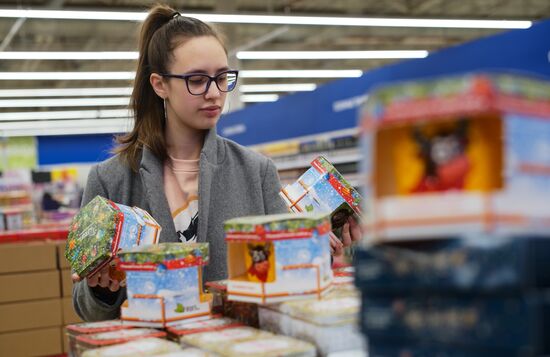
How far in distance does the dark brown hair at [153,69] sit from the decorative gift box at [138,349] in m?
0.92

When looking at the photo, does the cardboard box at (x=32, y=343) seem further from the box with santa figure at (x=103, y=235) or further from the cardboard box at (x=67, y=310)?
the box with santa figure at (x=103, y=235)

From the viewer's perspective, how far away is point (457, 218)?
0.92m

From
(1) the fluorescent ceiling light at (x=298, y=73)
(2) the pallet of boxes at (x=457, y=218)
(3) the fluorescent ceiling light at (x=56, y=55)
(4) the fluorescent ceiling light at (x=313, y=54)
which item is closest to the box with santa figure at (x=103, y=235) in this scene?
(2) the pallet of boxes at (x=457, y=218)

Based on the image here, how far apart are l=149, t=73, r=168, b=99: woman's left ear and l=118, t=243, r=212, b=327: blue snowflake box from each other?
2.82ft

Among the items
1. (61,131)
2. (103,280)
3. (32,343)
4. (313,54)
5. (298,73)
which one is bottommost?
(32,343)

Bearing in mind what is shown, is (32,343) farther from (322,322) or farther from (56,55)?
(322,322)

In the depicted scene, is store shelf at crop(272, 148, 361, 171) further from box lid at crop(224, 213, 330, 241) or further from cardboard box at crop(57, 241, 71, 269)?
box lid at crop(224, 213, 330, 241)

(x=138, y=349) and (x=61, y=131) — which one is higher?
(x=61, y=131)

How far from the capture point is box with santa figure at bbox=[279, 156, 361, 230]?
1.97 metres

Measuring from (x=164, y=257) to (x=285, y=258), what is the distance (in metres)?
0.28

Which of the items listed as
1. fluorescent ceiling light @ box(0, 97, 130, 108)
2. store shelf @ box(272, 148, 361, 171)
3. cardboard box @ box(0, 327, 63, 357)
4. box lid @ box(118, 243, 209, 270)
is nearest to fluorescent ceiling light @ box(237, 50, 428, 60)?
store shelf @ box(272, 148, 361, 171)

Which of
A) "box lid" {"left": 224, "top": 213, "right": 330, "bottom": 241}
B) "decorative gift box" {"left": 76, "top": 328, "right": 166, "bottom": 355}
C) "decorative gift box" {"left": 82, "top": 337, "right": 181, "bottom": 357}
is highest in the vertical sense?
"box lid" {"left": 224, "top": 213, "right": 330, "bottom": 241}

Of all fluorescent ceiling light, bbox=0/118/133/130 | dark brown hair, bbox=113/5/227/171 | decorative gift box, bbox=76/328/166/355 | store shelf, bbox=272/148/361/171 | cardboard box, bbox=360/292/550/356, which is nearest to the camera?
cardboard box, bbox=360/292/550/356

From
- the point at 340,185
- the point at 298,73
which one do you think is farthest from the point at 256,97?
the point at 340,185
